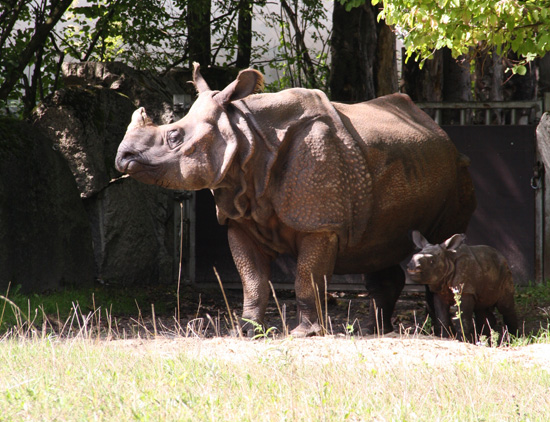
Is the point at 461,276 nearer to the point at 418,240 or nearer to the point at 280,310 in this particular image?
the point at 418,240

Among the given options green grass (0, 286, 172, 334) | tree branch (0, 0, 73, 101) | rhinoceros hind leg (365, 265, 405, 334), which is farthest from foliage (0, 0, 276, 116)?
rhinoceros hind leg (365, 265, 405, 334)

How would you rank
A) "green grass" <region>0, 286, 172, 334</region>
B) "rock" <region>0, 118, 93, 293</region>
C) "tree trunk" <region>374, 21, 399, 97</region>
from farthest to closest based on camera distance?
"tree trunk" <region>374, 21, 399, 97</region> → "rock" <region>0, 118, 93, 293</region> → "green grass" <region>0, 286, 172, 334</region>

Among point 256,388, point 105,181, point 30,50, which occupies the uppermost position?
point 30,50

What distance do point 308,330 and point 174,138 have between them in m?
1.85

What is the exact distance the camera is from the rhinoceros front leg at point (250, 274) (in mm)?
6781

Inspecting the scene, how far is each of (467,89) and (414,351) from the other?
9.25 metres

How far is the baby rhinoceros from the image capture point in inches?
253

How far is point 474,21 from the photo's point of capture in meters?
6.68

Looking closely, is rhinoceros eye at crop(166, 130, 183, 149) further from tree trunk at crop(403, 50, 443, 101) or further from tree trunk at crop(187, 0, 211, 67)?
tree trunk at crop(403, 50, 443, 101)

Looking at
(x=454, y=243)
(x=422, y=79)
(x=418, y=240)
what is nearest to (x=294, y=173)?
(x=418, y=240)

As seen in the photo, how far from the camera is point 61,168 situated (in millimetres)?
9320

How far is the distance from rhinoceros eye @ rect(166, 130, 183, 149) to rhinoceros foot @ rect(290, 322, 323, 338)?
5.75ft

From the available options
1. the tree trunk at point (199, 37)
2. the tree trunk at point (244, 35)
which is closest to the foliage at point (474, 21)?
the tree trunk at point (199, 37)

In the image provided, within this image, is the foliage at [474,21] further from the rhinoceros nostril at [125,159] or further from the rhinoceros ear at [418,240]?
the rhinoceros nostril at [125,159]
